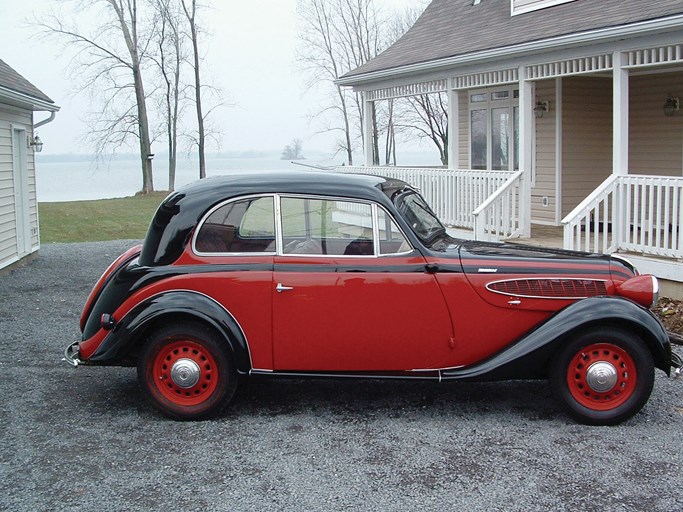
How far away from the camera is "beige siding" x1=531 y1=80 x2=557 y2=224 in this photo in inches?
580

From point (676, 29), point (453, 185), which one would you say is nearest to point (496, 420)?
point (676, 29)

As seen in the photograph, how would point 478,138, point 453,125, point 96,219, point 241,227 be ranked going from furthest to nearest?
point 96,219, point 478,138, point 453,125, point 241,227

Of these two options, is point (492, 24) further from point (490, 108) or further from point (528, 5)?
point (490, 108)

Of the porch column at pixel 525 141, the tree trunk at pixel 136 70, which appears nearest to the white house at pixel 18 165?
the porch column at pixel 525 141

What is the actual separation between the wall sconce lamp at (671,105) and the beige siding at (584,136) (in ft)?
6.16

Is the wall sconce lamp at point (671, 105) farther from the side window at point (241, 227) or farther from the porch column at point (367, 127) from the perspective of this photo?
the side window at point (241, 227)

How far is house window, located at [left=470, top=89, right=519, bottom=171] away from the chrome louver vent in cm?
991

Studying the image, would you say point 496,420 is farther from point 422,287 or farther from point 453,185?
point 453,185

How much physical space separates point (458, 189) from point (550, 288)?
8.25 meters

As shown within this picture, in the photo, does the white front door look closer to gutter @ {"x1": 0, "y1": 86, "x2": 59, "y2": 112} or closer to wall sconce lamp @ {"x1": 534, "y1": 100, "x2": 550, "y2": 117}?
gutter @ {"x1": 0, "y1": 86, "x2": 59, "y2": 112}

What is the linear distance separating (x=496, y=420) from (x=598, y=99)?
33.9 feet

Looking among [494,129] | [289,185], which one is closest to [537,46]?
[494,129]

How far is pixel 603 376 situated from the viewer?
5.64 meters

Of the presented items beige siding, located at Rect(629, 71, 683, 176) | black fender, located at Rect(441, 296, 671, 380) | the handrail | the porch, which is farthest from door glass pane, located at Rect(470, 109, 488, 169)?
black fender, located at Rect(441, 296, 671, 380)
